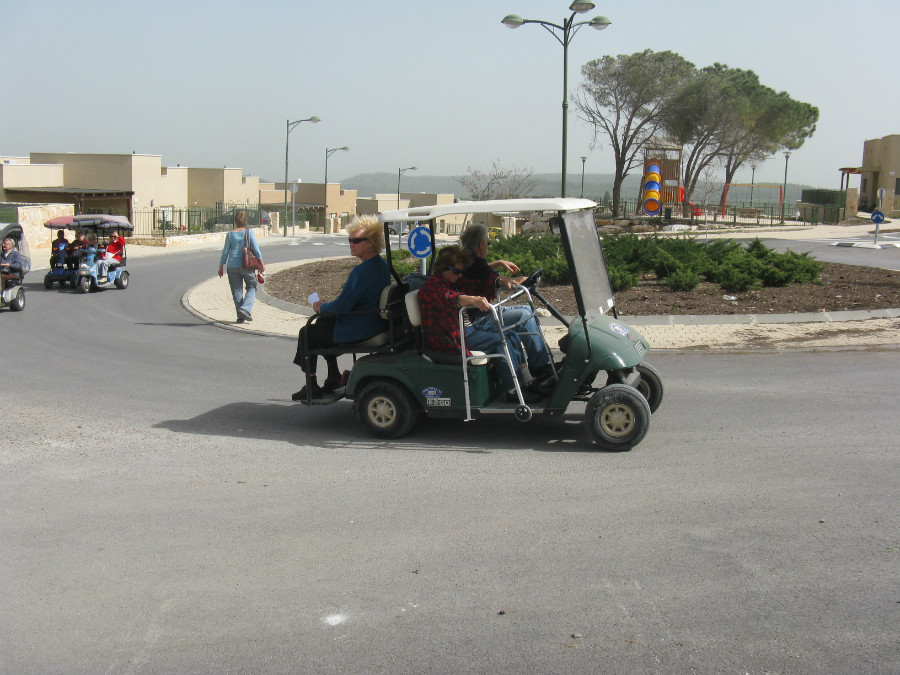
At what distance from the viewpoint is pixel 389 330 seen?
773 cm

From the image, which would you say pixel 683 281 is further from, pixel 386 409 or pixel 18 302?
pixel 18 302

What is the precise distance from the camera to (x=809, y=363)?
10.5 metres

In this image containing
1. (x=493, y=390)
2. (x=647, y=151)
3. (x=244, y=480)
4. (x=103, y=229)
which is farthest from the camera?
(x=647, y=151)

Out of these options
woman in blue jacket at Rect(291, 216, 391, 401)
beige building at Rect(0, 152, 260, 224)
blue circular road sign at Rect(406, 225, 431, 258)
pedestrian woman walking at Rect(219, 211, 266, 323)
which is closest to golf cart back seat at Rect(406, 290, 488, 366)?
woman in blue jacket at Rect(291, 216, 391, 401)

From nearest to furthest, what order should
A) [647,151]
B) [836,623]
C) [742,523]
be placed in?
[836,623]
[742,523]
[647,151]

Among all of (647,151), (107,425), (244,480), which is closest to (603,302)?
(244,480)

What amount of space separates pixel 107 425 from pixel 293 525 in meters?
3.49

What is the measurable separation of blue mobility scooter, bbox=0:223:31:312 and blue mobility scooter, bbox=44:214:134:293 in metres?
1.38

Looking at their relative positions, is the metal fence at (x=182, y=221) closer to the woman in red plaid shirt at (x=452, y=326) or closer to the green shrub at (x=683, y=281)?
the green shrub at (x=683, y=281)

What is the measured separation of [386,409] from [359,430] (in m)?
0.59

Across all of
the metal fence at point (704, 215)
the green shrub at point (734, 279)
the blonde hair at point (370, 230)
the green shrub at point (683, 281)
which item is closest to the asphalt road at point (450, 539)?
the blonde hair at point (370, 230)

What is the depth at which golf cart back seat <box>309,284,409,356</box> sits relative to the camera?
7.61m

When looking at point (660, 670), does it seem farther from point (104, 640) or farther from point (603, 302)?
point (603, 302)

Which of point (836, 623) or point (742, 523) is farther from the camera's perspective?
point (742, 523)
